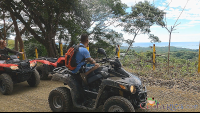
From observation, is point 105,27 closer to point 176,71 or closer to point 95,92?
point 176,71

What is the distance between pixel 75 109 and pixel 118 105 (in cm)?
136

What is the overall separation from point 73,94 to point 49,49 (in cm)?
861

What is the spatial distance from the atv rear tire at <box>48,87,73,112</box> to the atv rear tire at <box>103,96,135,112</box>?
3.08ft

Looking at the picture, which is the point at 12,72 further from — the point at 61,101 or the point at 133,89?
the point at 133,89

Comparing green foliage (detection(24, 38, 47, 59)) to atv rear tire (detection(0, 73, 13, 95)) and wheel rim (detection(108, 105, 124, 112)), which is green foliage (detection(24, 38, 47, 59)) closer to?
atv rear tire (detection(0, 73, 13, 95))

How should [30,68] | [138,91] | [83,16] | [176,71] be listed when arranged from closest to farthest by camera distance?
[138,91], [30,68], [176,71], [83,16]

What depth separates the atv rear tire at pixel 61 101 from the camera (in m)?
3.69

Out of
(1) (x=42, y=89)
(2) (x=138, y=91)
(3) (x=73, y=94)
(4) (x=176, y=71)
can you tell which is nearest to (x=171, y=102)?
(2) (x=138, y=91)

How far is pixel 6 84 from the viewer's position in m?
5.32

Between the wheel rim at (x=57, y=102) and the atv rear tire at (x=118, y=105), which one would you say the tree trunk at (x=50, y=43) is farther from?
the atv rear tire at (x=118, y=105)

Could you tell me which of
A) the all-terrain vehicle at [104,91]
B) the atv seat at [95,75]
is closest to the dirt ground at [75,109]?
the all-terrain vehicle at [104,91]

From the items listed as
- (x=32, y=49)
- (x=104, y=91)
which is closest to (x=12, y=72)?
(x=104, y=91)

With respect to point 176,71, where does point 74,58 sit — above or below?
above

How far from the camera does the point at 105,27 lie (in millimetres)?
13391
